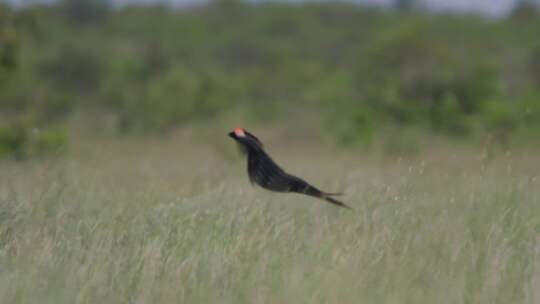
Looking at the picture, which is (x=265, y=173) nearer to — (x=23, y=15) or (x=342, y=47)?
(x=23, y=15)

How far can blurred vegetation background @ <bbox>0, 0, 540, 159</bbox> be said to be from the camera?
19344 millimetres

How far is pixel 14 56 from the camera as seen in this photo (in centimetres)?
1686

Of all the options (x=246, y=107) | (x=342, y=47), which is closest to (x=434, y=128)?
(x=246, y=107)

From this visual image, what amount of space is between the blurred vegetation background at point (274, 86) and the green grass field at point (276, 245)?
2.32 meters

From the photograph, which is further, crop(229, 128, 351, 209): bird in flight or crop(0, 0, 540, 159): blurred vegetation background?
crop(0, 0, 540, 159): blurred vegetation background

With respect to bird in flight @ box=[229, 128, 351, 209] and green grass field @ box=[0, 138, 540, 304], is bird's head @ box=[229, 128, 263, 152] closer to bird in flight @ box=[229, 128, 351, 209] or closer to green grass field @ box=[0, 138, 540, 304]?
bird in flight @ box=[229, 128, 351, 209]

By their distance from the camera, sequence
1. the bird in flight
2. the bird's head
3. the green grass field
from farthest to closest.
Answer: the bird in flight
the bird's head
the green grass field

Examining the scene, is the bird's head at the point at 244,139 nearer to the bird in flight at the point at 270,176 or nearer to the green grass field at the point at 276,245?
the bird in flight at the point at 270,176

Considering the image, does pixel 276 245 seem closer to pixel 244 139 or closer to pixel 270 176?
pixel 270 176

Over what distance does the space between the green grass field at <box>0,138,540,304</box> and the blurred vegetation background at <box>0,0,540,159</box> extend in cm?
232

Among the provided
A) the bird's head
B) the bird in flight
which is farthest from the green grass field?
the bird's head

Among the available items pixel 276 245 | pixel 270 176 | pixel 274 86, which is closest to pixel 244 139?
pixel 270 176

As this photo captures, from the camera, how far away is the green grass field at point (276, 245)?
4.28 metres

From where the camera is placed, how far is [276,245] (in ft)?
16.3
